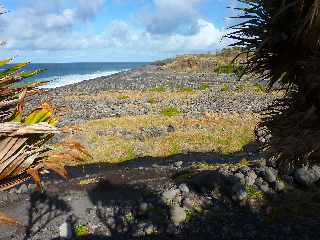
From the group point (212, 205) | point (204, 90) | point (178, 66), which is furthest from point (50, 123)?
point (178, 66)

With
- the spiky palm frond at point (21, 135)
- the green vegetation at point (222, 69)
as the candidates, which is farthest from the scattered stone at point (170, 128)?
the green vegetation at point (222, 69)

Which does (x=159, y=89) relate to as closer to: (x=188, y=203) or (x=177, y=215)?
(x=188, y=203)

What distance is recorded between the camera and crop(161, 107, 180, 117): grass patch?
128 feet

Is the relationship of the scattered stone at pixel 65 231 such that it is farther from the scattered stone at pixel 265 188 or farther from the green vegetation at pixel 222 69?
the green vegetation at pixel 222 69

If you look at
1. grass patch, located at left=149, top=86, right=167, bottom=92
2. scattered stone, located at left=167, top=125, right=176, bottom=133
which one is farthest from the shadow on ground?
grass patch, located at left=149, top=86, right=167, bottom=92

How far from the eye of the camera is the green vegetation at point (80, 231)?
50.4 feet

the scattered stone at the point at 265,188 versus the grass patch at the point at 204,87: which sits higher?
the scattered stone at the point at 265,188

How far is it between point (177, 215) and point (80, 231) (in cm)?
297

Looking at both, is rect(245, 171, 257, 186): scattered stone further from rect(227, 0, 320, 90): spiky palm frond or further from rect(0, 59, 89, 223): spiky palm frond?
rect(0, 59, 89, 223): spiky palm frond

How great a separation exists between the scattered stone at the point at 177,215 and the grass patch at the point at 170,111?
23.1 metres

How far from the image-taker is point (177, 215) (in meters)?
15.4

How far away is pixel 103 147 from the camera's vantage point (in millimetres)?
30219

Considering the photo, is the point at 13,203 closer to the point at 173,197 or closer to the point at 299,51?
the point at 173,197

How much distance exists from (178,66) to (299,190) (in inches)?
3074
